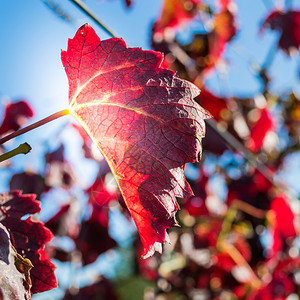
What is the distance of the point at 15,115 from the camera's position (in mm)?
1021

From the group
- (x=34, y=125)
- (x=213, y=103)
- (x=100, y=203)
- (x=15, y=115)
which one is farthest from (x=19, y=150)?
(x=213, y=103)

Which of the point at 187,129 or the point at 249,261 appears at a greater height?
the point at 187,129

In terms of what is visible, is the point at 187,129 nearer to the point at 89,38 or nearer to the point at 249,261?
the point at 89,38

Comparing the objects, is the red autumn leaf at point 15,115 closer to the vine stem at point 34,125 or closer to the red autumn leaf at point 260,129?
the vine stem at point 34,125

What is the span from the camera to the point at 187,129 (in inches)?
14.9

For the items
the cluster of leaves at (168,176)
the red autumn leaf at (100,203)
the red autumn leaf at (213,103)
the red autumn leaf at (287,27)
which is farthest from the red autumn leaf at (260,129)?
the red autumn leaf at (100,203)

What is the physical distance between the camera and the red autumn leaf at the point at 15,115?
0.97 metres

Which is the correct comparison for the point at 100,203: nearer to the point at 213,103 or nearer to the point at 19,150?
the point at 213,103

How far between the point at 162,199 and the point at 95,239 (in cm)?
118

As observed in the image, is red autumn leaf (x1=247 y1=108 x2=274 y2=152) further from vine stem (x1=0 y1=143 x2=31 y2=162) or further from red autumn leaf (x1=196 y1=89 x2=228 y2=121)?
vine stem (x1=0 y1=143 x2=31 y2=162)

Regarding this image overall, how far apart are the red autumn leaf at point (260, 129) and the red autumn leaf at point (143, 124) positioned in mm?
1450

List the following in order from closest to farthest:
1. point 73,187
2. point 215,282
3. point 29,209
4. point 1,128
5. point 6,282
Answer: point 6,282, point 29,209, point 1,128, point 73,187, point 215,282

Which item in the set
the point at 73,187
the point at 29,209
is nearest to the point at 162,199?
the point at 29,209

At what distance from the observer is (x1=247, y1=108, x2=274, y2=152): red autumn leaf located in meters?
1.81
